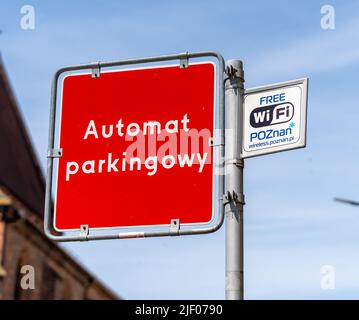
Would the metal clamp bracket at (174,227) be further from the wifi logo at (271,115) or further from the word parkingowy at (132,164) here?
the wifi logo at (271,115)

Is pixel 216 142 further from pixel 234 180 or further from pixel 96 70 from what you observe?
pixel 96 70

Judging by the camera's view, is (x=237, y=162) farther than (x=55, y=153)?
No

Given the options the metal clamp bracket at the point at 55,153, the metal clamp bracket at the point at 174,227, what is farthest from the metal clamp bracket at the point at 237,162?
the metal clamp bracket at the point at 55,153

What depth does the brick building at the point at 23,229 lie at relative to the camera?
42.7 metres

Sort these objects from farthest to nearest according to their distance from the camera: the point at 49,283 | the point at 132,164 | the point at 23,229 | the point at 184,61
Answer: the point at 49,283 → the point at 23,229 → the point at 184,61 → the point at 132,164

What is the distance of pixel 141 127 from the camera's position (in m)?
6.72

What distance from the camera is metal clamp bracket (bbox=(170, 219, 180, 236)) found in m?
6.32

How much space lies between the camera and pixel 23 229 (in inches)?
1773

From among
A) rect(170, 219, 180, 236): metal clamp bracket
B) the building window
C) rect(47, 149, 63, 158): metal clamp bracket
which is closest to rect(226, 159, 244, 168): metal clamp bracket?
rect(170, 219, 180, 236): metal clamp bracket

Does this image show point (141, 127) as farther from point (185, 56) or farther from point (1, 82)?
point (1, 82)

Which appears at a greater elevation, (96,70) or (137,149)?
(96,70)

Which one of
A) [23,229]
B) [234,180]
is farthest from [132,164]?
[23,229]

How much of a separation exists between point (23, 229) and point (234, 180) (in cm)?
3991
